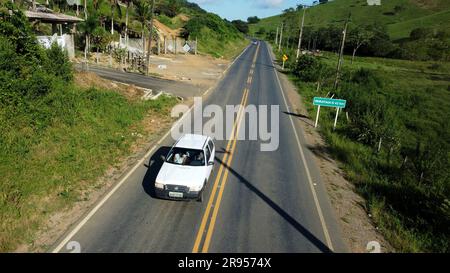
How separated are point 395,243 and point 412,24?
5696 inches

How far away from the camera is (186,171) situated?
41.1 ft

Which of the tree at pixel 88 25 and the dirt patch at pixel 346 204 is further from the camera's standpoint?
the tree at pixel 88 25

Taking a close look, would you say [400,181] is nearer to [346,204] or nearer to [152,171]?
[346,204]

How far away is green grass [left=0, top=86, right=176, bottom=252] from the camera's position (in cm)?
1084

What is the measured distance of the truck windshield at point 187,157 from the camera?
1302 centimetres

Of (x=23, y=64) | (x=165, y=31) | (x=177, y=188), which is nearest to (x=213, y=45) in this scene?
(x=165, y=31)

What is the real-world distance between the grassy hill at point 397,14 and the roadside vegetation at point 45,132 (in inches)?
4635

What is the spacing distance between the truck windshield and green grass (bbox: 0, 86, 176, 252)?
10.9 ft

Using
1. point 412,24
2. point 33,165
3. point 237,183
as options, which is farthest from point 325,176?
point 412,24

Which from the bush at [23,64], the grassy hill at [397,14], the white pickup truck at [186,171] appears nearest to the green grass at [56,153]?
the bush at [23,64]

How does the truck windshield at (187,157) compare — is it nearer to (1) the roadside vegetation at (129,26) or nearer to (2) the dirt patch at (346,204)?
(2) the dirt patch at (346,204)

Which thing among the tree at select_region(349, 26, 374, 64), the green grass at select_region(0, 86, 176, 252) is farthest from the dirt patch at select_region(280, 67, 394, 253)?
the tree at select_region(349, 26, 374, 64)

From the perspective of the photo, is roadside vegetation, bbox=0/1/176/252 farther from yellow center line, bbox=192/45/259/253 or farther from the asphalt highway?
yellow center line, bbox=192/45/259/253

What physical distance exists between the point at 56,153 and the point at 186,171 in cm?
Answer: 613
